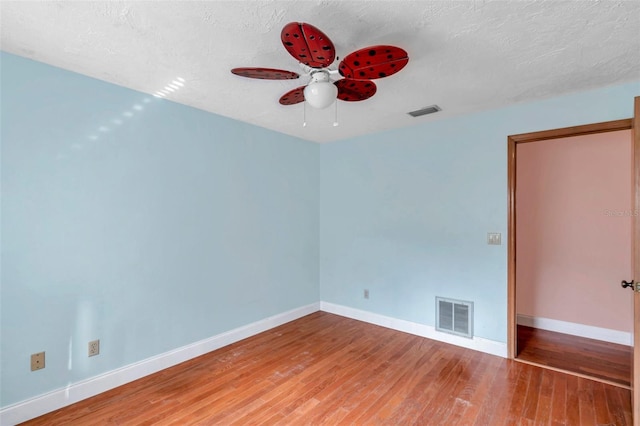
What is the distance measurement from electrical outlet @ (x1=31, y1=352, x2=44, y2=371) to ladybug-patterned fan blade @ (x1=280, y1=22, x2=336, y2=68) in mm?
2513

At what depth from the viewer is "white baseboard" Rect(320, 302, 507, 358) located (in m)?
2.89

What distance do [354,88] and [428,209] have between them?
1.93m

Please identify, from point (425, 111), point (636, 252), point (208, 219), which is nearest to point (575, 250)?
point (636, 252)

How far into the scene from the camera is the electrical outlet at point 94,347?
2207 millimetres

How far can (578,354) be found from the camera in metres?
2.88

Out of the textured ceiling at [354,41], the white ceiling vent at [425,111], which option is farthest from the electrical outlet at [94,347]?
the white ceiling vent at [425,111]

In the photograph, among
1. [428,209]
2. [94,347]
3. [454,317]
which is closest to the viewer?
[94,347]

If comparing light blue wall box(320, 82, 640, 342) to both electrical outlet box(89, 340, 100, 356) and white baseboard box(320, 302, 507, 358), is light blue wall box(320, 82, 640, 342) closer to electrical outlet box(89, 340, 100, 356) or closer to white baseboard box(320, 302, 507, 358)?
white baseboard box(320, 302, 507, 358)

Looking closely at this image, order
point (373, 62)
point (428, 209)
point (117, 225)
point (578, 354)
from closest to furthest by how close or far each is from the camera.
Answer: point (373, 62) < point (117, 225) < point (578, 354) < point (428, 209)

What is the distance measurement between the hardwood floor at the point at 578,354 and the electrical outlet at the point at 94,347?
3.62 m

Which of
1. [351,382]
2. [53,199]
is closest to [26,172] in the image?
[53,199]

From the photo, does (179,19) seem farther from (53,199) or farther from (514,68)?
(514,68)

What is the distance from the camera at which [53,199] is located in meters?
2.06

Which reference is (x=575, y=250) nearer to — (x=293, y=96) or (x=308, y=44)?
(x=293, y=96)
